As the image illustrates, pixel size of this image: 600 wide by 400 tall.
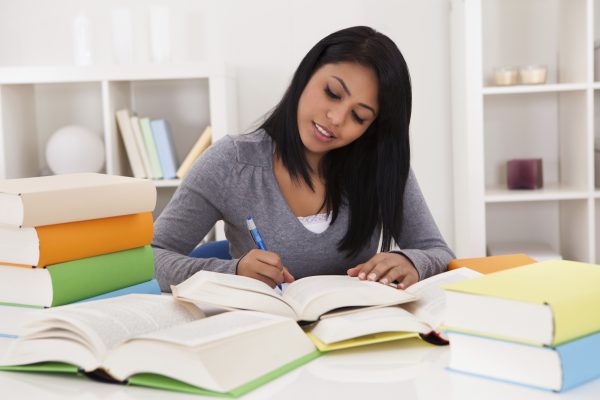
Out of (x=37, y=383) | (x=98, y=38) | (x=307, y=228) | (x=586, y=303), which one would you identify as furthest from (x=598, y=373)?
(x=98, y=38)

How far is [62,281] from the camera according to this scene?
1214 mm

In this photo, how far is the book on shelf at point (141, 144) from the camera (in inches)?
130

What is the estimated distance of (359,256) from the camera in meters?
2.00

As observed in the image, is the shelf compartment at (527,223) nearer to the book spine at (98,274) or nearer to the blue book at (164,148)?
the blue book at (164,148)

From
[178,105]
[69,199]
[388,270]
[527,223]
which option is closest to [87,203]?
[69,199]

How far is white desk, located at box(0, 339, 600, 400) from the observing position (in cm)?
94

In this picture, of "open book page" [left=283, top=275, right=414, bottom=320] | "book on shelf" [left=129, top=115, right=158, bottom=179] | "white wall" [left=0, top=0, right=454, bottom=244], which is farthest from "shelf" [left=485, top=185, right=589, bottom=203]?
"open book page" [left=283, top=275, right=414, bottom=320]

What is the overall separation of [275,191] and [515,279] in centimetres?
98

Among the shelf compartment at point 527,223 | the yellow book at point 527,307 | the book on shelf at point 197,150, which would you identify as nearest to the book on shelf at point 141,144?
the book on shelf at point 197,150

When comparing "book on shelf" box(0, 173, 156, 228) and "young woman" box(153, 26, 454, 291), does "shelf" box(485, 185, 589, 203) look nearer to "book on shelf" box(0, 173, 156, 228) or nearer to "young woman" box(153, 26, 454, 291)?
"young woman" box(153, 26, 454, 291)

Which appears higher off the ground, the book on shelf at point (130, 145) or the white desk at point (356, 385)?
the book on shelf at point (130, 145)

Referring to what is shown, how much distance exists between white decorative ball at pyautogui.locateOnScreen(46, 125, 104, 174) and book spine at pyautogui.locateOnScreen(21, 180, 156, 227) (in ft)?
6.69

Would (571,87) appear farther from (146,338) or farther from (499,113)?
(146,338)

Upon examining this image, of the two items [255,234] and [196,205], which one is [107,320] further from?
[196,205]
